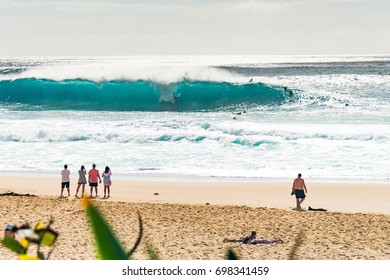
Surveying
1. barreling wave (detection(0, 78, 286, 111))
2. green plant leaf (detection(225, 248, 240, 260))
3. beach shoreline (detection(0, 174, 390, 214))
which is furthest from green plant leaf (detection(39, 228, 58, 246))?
barreling wave (detection(0, 78, 286, 111))

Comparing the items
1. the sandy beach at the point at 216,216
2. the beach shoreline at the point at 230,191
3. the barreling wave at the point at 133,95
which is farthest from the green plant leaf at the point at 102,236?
the barreling wave at the point at 133,95

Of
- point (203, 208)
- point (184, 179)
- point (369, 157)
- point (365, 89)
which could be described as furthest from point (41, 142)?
point (365, 89)

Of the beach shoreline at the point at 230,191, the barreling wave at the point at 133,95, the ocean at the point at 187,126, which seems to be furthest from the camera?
the barreling wave at the point at 133,95

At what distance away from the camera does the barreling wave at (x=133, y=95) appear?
42281mm

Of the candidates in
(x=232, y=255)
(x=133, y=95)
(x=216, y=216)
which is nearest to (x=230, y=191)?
(x=216, y=216)

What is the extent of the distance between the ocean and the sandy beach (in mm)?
2001

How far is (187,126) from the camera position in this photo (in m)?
28.7

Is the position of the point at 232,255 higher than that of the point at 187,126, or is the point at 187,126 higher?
the point at 187,126

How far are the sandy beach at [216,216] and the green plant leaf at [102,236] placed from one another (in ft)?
19.8

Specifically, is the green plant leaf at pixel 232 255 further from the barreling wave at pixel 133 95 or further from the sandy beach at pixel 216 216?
the barreling wave at pixel 133 95

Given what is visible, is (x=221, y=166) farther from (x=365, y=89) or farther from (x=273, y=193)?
(x=365, y=89)

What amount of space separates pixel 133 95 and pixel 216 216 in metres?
33.7

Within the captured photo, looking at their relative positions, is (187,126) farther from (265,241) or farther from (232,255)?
(232,255)

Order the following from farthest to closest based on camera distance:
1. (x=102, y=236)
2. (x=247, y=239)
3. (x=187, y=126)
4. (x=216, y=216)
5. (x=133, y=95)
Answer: (x=133, y=95), (x=187, y=126), (x=216, y=216), (x=247, y=239), (x=102, y=236)
